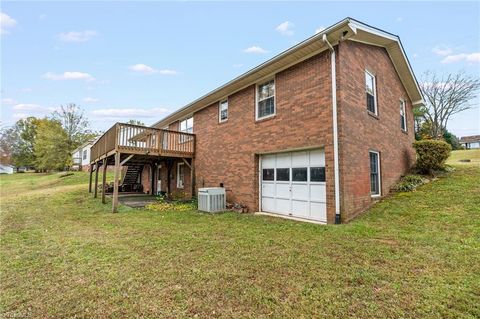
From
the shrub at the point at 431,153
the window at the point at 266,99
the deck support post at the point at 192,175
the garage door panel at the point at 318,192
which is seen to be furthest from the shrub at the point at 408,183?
the deck support post at the point at 192,175

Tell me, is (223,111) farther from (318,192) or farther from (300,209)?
(318,192)

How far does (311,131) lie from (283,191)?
247 cm

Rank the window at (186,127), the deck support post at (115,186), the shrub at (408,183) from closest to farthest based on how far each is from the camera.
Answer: the shrub at (408,183), the deck support post at (115,186), the window at (186,127)

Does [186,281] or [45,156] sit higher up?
[45,156]

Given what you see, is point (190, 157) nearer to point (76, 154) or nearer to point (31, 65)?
point (31, 65)

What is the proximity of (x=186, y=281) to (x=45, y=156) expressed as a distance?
40.6 m

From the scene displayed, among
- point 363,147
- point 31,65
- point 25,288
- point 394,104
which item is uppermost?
point 31,65

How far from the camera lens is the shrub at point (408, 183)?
9.26 metres

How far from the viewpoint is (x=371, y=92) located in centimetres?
929

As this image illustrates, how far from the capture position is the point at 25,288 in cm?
344

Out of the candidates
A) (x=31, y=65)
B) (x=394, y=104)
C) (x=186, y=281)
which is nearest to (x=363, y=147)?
(x=394, y=104)

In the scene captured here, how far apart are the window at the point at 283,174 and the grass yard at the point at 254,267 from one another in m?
1.85

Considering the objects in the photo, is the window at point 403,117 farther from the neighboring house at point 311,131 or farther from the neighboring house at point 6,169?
the neighboring house at point 6,169

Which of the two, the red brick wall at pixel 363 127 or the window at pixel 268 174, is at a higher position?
the red brick wall at pixel 363 127
